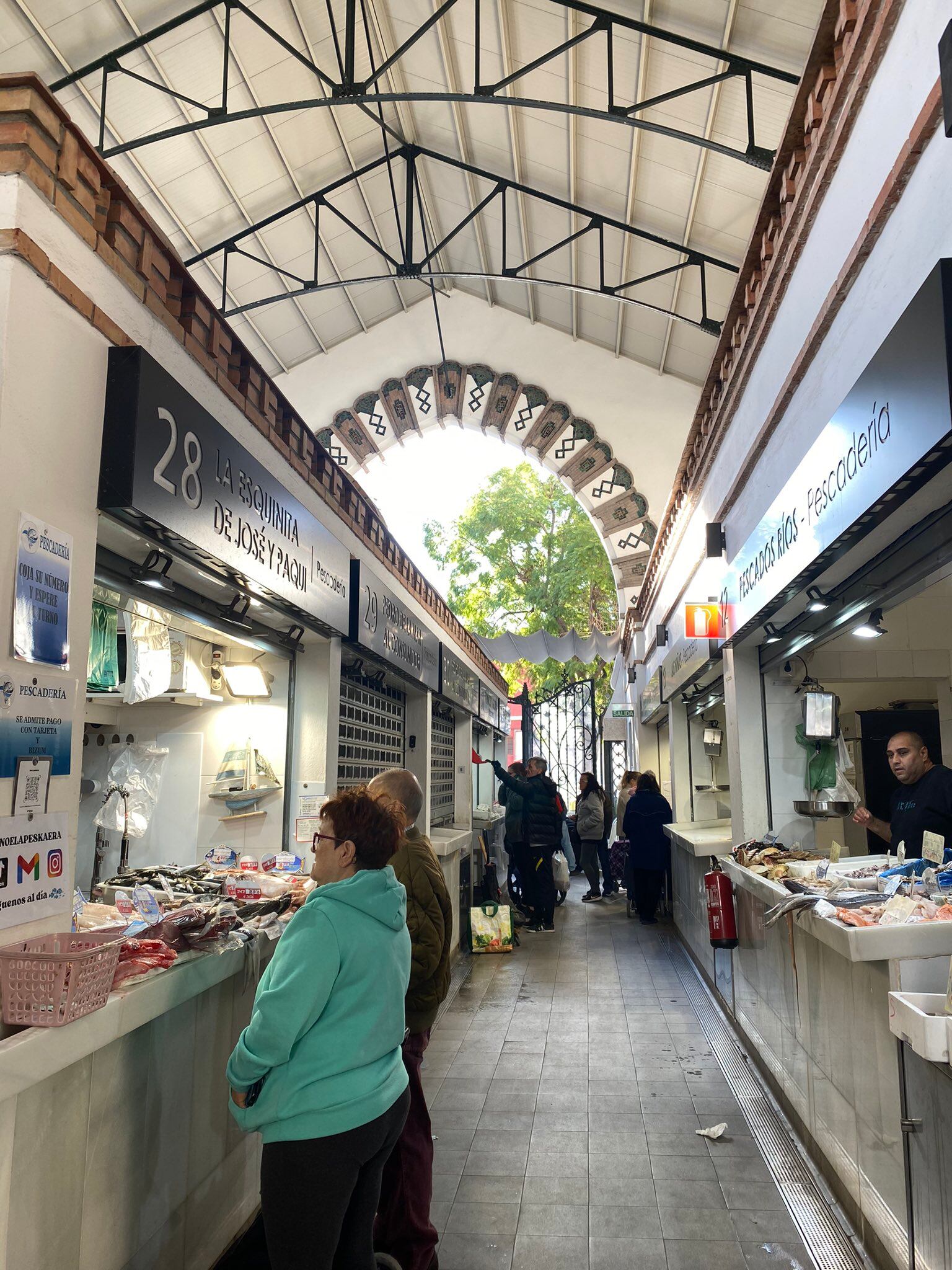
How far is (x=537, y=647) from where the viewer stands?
44.7 feet

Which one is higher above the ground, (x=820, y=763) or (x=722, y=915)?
(x=820, y=763)

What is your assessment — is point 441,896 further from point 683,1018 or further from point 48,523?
point 683,1018

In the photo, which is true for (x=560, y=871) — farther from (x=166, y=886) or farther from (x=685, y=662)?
(x=166, y=886)

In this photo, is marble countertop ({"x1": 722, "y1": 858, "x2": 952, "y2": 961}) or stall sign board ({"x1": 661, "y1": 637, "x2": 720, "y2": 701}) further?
stall sign board ({"x1": 661, "y1": 637, "x2": 720, "y2": 701})

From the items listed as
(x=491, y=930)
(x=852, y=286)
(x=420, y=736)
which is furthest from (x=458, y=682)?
(x=852, y=286)

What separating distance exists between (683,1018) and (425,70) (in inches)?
400

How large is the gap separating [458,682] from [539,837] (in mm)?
1893

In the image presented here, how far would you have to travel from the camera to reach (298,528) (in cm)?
403

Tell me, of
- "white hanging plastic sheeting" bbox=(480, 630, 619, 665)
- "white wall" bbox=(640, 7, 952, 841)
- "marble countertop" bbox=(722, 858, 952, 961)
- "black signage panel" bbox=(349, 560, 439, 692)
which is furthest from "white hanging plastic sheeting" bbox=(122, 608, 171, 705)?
"white hanging plastic sheeting" bbox=(480, 630, 619, 665)

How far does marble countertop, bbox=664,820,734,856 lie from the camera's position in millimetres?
6828

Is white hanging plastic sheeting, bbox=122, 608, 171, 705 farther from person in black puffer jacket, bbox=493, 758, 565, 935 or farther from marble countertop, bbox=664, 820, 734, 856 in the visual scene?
person in black puffer jacket, bbox=493, 758, 565, 935

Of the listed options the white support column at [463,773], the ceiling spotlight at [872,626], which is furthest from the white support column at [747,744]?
the white support column at [463,773]

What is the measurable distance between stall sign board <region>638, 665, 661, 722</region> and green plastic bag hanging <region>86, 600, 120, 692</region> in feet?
22.9

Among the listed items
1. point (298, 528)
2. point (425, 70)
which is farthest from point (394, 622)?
point (425, 70)
